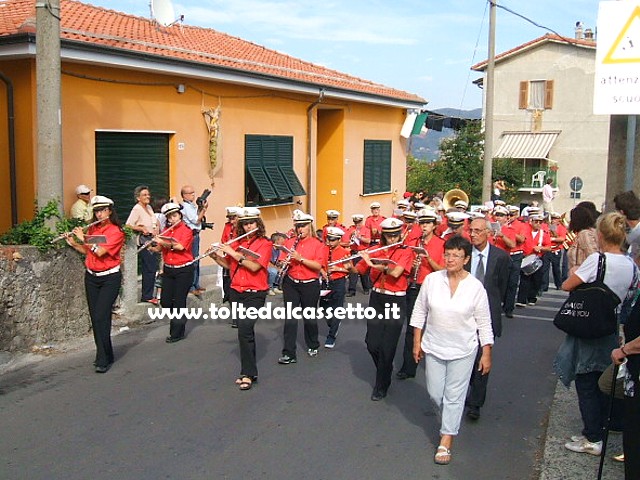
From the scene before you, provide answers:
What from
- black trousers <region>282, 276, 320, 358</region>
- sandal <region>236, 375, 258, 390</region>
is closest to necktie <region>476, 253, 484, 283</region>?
black trousers <region>282, 276, 320, 358</region>

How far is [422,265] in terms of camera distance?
26.0 feet

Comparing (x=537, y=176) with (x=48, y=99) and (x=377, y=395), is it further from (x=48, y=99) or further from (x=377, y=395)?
(x=377, y=395)

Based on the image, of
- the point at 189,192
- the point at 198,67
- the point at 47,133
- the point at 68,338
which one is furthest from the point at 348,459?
the point at 198,67

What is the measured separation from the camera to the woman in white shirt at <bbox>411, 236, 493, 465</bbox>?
5.46 m

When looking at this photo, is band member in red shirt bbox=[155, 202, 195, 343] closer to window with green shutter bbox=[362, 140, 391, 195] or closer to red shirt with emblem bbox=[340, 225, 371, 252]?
red shirt with emblem bbox=[340, 225, 371, 252]

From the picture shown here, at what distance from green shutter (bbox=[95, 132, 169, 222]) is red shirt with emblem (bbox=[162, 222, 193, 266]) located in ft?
11.4

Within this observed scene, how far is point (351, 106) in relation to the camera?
2050cm

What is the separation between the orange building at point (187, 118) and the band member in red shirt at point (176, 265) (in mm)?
3002

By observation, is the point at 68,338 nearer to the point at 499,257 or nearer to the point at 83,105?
the point at 83,105

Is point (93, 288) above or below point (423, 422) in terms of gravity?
above

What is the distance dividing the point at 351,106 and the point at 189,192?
9807mm

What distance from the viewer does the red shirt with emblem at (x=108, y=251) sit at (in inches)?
308

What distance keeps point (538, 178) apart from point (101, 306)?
35.0 m

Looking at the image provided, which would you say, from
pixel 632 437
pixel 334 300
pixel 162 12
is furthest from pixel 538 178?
pixel 632 437
